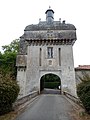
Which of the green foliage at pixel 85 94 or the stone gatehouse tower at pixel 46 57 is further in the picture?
the stone gatehouse tower at pixel 46 57

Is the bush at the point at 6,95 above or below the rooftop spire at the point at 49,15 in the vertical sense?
below

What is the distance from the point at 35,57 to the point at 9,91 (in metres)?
16.3

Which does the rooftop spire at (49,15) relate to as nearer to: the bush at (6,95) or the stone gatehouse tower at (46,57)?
the stone gatehouse tower at (46,57)

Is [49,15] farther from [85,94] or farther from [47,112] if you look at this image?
[85,94]

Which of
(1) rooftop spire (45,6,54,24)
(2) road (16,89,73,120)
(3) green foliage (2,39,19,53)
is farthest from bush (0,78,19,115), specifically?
(3) green foliage (2,39,19,53)

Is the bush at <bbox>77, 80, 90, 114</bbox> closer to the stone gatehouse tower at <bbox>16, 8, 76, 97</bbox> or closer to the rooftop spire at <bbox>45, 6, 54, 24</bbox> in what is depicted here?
the stone gatehouse tower at <bbox>16, 8, 76, 97</bbox>

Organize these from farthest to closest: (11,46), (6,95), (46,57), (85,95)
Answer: (11,46) < (46,57) < (85,95) < (6,95)

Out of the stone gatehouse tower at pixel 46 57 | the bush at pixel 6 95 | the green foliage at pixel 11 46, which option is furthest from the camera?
the green foliage at pixel 11 46

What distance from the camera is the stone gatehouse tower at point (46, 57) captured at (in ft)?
78.3

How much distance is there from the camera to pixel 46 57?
2473cm

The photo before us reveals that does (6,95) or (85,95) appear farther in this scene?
(85,95)

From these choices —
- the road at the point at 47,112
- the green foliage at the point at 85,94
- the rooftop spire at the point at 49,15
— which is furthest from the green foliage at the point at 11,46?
the green foliage at the point at 85,94

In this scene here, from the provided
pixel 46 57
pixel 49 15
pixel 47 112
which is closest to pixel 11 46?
pixel 49 15

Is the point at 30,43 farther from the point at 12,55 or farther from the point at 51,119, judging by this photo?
the point at 51,119
